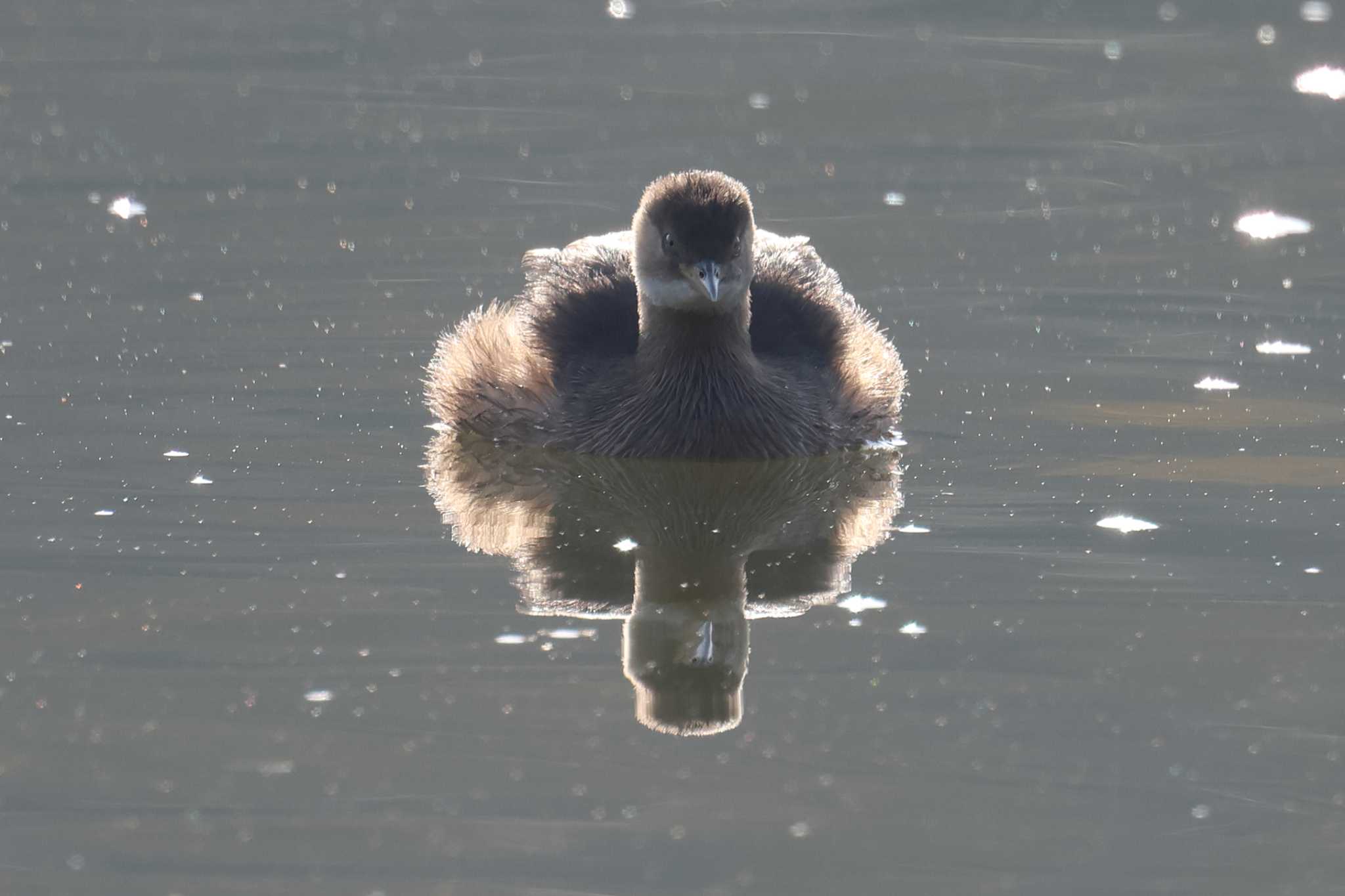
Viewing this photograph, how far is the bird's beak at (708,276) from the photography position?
9188mm

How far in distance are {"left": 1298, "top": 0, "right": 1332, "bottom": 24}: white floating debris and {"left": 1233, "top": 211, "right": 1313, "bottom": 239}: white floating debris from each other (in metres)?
4.98

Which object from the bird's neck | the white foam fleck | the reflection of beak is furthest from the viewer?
the bird's neck

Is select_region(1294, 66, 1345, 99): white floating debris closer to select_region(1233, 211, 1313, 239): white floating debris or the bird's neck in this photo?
select_region(1233, 211, 1313, 239): white floating debris

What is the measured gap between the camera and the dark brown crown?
938 centimetres

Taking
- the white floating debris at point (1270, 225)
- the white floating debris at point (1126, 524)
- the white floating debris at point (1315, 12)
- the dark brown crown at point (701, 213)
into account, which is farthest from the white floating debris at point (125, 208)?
the white floating debris at point (1315, 12)

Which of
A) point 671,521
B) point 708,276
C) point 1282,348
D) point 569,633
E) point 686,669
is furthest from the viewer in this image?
point 1282,348

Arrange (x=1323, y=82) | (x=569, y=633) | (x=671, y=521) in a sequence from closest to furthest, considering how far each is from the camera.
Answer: (x=569, y=633), (x=671, y=521), (x=1323, y=82)

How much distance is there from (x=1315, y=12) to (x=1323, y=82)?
1873 millimetres

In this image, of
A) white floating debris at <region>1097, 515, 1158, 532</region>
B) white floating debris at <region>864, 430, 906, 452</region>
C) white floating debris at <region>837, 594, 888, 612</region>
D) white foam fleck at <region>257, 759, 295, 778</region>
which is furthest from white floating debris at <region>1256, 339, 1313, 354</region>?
white foam fleck at <region>257, 759, 295, 778</region>

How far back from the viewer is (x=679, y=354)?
9711 millimetres

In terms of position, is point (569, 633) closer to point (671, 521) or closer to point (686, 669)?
point (686, 669)

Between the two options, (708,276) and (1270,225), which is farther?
(1270,225)

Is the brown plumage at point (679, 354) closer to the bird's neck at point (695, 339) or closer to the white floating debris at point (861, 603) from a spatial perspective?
the bird's neck at point (695, 339)

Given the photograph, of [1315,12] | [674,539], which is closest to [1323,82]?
[1315,12]
